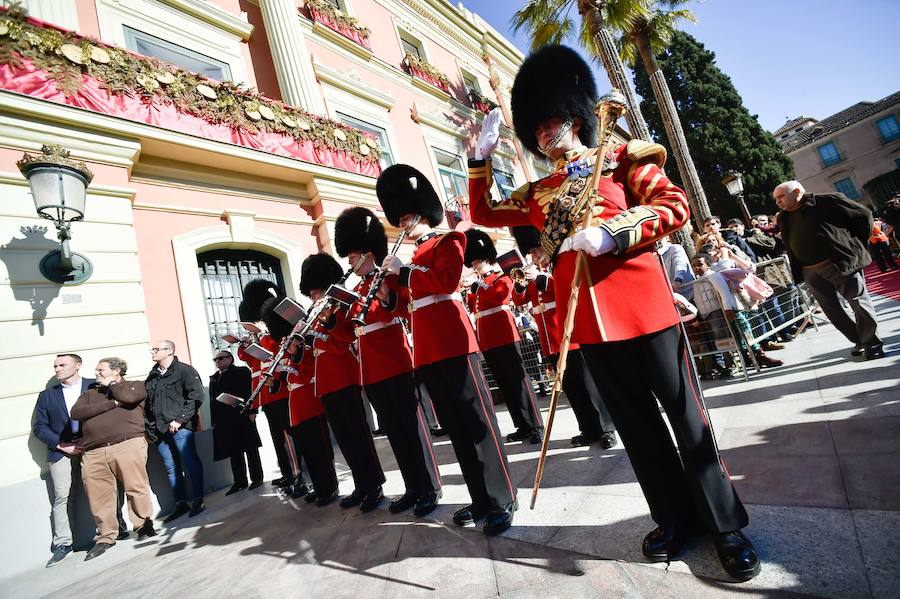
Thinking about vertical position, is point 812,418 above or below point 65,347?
below

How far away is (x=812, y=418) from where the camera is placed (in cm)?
256

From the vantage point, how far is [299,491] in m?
4.63

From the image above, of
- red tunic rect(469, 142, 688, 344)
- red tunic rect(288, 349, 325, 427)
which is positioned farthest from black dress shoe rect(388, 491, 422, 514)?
red tunic rect(469, 142, 688, 344)

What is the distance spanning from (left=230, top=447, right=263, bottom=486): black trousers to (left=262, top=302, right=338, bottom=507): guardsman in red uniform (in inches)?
62.2

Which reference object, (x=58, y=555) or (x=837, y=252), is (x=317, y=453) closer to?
(x=58, y=555)

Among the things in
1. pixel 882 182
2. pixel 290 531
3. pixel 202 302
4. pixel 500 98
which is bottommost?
pixel 290 531

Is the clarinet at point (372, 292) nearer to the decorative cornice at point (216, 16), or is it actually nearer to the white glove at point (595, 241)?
the white glove at point (595, 241)

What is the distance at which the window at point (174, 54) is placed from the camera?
7094 millimetres

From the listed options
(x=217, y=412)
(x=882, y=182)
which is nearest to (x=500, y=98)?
(x=217, y=412)

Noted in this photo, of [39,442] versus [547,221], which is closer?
[547,221]

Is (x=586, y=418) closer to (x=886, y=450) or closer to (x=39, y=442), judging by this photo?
(x=886, y=450)

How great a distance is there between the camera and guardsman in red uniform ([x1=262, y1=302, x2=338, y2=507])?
4004mm

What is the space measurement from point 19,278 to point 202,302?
1.93 m

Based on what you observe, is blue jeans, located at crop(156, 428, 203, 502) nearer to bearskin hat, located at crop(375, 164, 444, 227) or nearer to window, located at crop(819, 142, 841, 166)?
bearskin hat, located at crop(375, 164, 444, 227)
